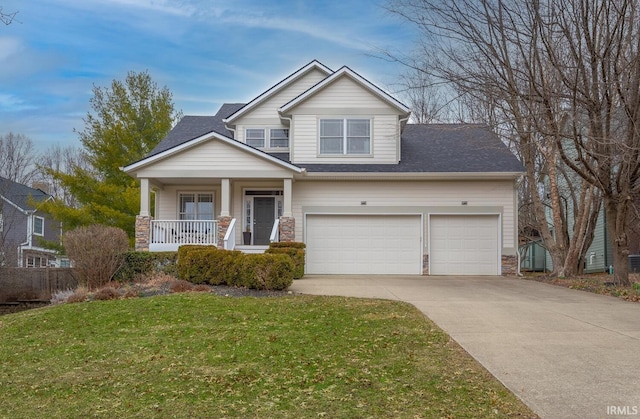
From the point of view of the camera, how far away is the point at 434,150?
1978 centimetres

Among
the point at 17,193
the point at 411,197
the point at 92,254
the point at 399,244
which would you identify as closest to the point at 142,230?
the point at 92,254

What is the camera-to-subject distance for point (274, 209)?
1888 cm

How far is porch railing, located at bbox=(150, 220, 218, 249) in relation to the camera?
56.4ft

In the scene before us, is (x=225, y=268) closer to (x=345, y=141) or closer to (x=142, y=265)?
(x=142, y=265)

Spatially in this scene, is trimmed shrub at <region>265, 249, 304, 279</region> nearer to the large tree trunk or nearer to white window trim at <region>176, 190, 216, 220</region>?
white window trim at <region>176, 190, 216, 220</region>

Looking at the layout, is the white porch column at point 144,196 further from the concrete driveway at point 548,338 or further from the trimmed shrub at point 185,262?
the concrete driveway at point 548,338

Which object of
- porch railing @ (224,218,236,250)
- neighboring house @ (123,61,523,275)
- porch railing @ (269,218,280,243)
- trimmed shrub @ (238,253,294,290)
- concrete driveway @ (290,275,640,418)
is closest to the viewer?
concrete driveway @ (290,275,640,418)

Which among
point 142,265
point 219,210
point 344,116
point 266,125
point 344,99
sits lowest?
point 142,265

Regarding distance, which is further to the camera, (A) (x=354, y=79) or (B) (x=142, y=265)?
(A) (x=354, y=79)

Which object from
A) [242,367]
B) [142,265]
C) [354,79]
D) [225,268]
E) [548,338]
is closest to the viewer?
[242,367]

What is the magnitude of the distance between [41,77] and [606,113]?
1507 cm

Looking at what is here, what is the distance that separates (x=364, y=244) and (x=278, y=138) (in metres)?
5.07

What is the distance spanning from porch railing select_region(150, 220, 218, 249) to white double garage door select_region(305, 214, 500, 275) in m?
3.16

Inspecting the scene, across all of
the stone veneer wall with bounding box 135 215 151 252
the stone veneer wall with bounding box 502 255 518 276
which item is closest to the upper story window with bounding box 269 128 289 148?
the stone veneer wall with bounding box 135 215 151 252
